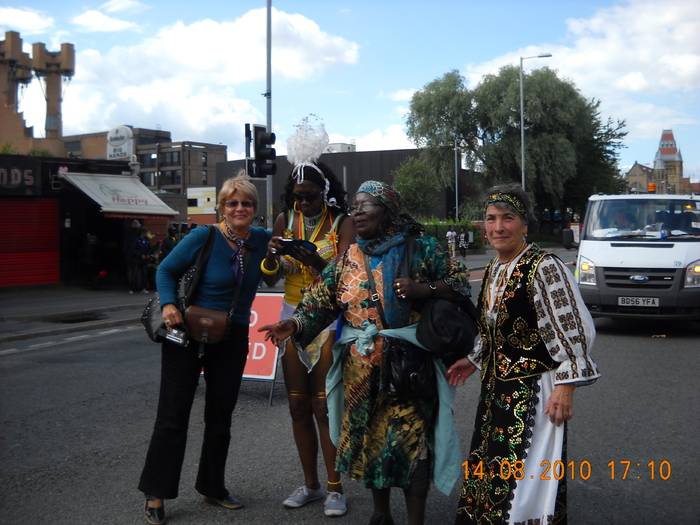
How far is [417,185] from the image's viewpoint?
160 feet

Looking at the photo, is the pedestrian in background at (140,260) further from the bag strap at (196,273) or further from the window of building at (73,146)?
the window of building at (73,146)

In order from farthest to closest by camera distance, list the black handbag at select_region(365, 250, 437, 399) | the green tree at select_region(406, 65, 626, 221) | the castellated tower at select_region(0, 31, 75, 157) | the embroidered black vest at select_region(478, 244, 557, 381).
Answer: the castellated tower at select_region(0, 31, 75, 157) < the green tree at select_region(406, 65, 626, 221) < the black handbag at select_region(365, 250, 437, 399) < the embroidered black vest at select_region(478, 244, 557, 381)

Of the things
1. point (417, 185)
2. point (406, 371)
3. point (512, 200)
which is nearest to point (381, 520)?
point (406, 371)

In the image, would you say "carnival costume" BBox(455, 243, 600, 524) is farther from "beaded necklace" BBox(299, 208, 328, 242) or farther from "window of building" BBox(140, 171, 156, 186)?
"window of building" BBox(140, 171, 156, 186)

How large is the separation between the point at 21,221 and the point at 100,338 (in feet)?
35.7

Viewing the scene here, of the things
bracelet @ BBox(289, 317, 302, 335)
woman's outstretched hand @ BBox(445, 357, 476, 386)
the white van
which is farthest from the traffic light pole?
woman's outstretched hand @ BBox(445, 357, 476, 386)

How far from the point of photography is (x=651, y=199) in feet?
36.8

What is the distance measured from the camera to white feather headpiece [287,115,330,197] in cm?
409

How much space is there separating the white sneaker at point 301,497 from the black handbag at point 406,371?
3.79 ft

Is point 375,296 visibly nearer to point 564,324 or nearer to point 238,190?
point 564,324

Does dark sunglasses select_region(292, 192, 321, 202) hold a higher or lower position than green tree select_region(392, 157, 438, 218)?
lower

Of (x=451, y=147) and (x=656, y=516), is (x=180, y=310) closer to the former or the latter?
(x=656, y=516)

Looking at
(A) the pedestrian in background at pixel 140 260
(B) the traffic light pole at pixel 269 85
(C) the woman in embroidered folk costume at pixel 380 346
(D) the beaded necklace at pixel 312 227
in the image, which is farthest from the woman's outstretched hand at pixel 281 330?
(A) the pedestrian in background at pixel 140 260

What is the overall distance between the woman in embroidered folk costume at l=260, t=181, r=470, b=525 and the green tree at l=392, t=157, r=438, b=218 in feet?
146
